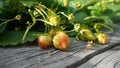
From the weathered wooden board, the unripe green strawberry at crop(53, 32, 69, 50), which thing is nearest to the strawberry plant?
the unripe green strawberry at crop(53, 32, 69, 50)

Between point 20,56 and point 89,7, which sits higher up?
point 89,7

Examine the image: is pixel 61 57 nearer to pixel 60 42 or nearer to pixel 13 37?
pixel 60 42

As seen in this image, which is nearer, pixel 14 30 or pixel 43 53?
pixel 43 53

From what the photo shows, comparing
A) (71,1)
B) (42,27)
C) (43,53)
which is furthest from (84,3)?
(43,53)

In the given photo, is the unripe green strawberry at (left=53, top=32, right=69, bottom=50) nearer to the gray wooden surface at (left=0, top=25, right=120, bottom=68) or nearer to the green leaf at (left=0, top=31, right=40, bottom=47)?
the gray wooden surface at (left=0, top=25, right=120, bottom=68)

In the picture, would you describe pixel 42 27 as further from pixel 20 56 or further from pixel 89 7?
pixel 20 56

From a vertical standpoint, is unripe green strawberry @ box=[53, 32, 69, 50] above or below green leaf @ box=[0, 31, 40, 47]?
below
